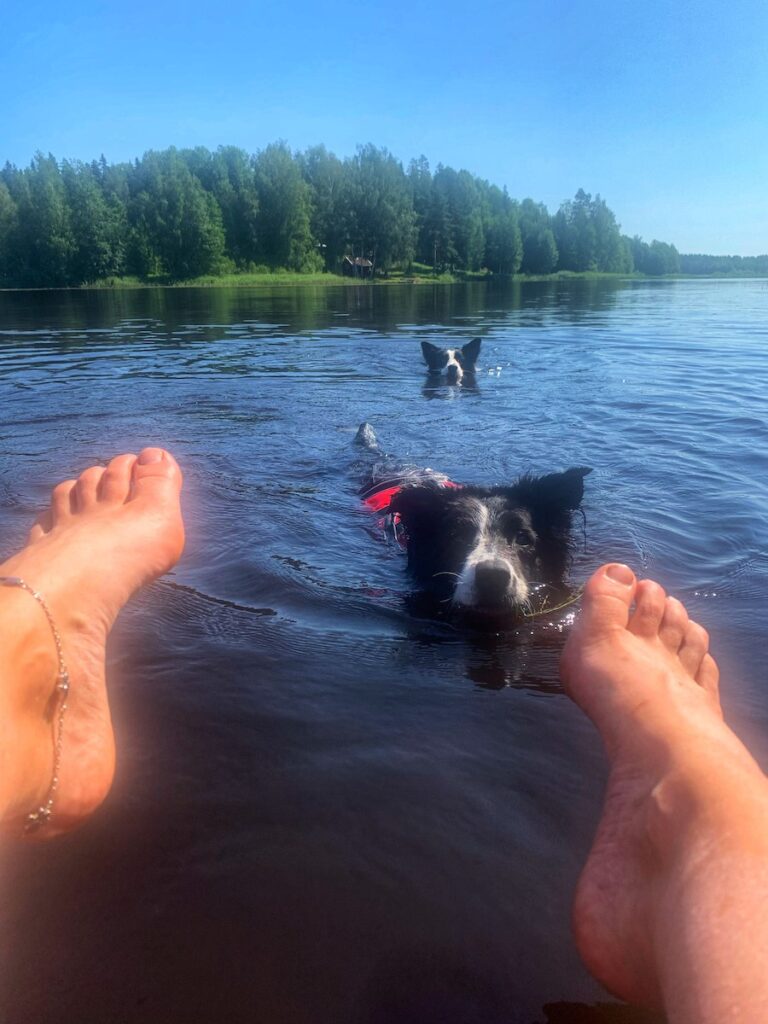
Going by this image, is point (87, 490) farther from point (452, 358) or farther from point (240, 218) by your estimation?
point (240, 218)

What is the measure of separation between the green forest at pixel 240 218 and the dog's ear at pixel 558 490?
71.3 m

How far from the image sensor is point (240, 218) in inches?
2990

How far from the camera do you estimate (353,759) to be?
241 cm

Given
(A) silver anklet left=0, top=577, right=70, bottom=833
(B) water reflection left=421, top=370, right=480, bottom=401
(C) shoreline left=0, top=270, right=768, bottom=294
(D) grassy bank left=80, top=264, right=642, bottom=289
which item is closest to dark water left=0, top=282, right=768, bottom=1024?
(A) silver anklet left=0, top=577, right=70, bottom=833

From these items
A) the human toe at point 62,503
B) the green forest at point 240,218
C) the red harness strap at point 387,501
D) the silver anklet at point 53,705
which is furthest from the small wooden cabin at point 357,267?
the silver anklet at point 53,705

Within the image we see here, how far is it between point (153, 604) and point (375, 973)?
8.15 ft

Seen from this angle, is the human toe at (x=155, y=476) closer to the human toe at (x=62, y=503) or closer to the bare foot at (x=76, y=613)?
the bare foot at (x=76, y=613)

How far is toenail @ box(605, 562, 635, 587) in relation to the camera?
8.96ft

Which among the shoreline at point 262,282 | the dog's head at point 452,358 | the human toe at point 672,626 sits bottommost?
the human toe at point 672,626

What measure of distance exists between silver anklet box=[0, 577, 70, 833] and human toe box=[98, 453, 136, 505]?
0.77 m

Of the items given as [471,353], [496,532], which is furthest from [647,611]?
[471,353]

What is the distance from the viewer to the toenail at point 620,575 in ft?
8.96

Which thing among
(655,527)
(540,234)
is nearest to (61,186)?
(540,234)

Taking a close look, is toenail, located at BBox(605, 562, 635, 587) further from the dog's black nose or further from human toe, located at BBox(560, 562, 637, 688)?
the dog's black nose
